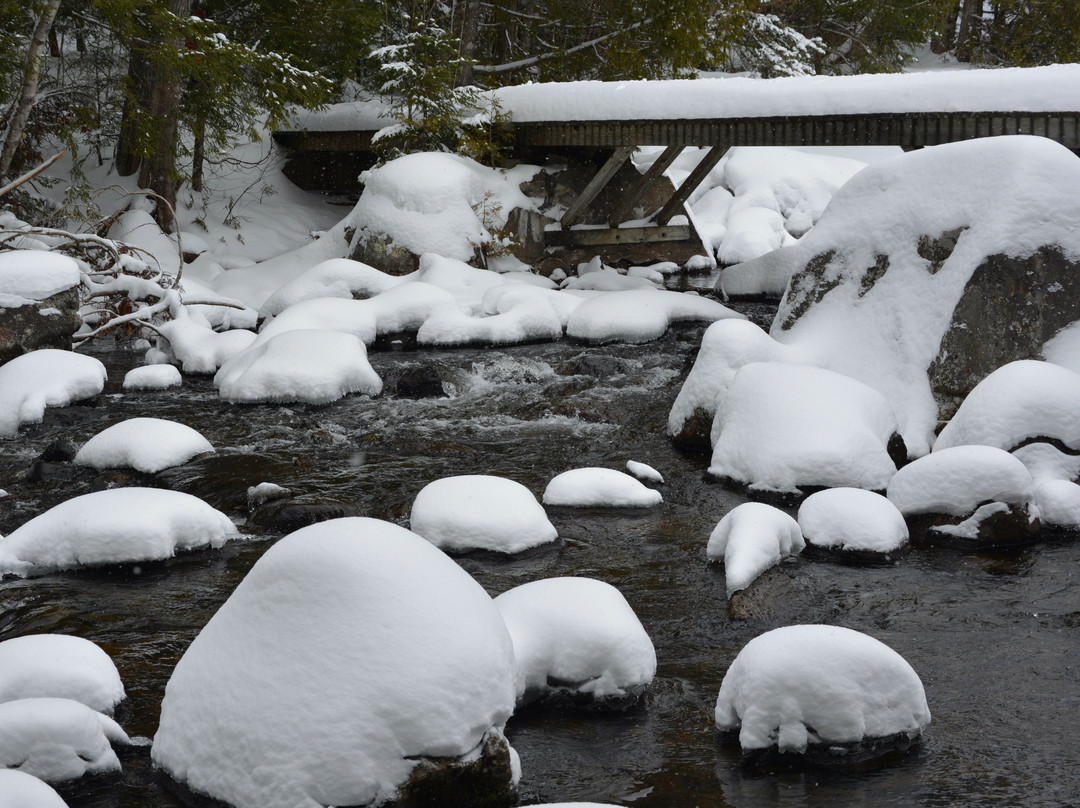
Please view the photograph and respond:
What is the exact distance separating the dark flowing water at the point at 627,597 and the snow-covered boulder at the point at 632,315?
202cm

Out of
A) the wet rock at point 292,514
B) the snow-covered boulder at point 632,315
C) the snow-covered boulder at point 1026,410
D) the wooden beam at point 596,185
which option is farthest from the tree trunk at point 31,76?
the snow-covered boulder at point 1026,410

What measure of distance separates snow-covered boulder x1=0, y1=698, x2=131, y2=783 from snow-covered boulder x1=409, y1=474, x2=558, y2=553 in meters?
2.33

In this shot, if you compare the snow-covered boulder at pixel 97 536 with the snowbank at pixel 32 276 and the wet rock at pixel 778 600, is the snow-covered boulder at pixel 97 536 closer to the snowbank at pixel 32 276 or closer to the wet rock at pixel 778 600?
the wet rock at pixel 778 600

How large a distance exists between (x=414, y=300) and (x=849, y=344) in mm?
5453

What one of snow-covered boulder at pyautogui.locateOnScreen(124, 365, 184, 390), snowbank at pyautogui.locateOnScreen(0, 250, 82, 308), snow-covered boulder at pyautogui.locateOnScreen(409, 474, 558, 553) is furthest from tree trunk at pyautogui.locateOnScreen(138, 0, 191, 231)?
→ snow-covered boulder at pyautogui.locateOnScreen(409, 474, 558, 553)

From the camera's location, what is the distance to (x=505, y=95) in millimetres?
15148

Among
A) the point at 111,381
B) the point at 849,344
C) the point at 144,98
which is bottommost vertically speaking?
the point at 111,381

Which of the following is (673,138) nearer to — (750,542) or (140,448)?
(140,448)

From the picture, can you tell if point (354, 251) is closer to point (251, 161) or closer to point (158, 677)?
point (251, 161)

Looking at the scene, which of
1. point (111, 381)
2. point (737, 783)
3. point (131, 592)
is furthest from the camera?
point (111, 381)

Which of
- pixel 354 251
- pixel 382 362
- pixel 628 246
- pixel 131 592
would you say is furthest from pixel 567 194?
pixel 131 592

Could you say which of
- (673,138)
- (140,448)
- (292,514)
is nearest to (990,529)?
(292,514)

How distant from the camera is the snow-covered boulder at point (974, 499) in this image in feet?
18.1

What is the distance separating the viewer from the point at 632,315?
1127 cm
